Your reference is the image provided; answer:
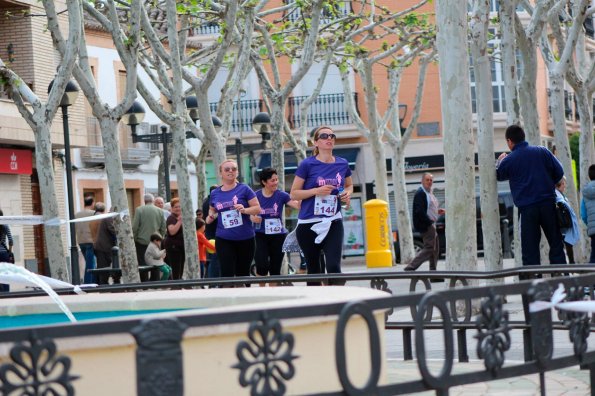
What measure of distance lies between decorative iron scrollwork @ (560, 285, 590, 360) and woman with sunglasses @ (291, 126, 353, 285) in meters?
7.63

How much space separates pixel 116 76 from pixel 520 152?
31322 mm

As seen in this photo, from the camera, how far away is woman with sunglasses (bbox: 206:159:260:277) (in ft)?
54.6

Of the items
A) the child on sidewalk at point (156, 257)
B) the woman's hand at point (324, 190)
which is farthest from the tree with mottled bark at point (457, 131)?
the child on sidewalk at point (156, 257)

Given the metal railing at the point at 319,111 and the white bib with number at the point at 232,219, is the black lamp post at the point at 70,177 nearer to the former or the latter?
the white bib with number at the point at 232,219

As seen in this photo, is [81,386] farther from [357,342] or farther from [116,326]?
[357,342]

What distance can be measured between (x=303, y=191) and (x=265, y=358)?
9532 mm

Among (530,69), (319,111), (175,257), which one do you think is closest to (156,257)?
(175,257)

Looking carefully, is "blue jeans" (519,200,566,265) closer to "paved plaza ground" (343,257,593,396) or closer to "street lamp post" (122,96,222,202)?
"paved plaza ground" (343,257,593,396)

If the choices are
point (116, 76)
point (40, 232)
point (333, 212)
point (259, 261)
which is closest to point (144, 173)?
point (116, 76)

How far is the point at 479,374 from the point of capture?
6262mm

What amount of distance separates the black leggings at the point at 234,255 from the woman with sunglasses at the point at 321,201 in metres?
1.78

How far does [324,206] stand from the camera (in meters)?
14.8

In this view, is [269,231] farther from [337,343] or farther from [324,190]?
[337,343]

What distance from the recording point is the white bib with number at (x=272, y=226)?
58.4 feet
